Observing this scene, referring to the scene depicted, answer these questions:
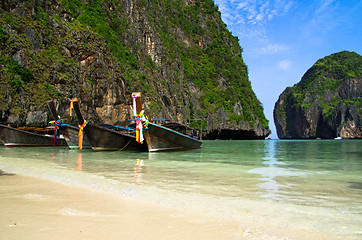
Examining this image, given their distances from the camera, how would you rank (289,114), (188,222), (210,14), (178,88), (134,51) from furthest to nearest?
(289,114) < (210,14) < (178,88) < (134,51) < (188,222)

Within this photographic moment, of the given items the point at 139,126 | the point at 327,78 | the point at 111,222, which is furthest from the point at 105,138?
the point at 327,78

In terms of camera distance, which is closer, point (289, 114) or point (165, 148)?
point (165, 148)

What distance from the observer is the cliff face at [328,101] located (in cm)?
11117

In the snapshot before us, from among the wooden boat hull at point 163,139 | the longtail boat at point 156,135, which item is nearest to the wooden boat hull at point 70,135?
the longtail boat at point 156,135

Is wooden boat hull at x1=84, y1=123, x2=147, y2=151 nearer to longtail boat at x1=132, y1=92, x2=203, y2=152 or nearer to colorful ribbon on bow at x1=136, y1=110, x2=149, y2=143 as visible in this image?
longtail boat at x1=132, y1=92, x2=203, y2=152

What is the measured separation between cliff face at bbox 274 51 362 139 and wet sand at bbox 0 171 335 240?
416ft

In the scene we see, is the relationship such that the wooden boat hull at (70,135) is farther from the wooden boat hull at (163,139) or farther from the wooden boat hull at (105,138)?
the wooden boat hull at (163,139)

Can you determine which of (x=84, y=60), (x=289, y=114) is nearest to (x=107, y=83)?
(x=84, y=60)

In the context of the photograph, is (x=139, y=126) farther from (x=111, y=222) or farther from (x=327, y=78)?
(x=327, y=78)

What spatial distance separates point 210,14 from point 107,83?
7153 cm

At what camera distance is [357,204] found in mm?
3832

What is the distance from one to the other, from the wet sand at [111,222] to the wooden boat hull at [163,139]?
39.8 feet

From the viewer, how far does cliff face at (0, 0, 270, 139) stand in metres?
26.2

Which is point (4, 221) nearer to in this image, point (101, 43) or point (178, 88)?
point (101, 43)
